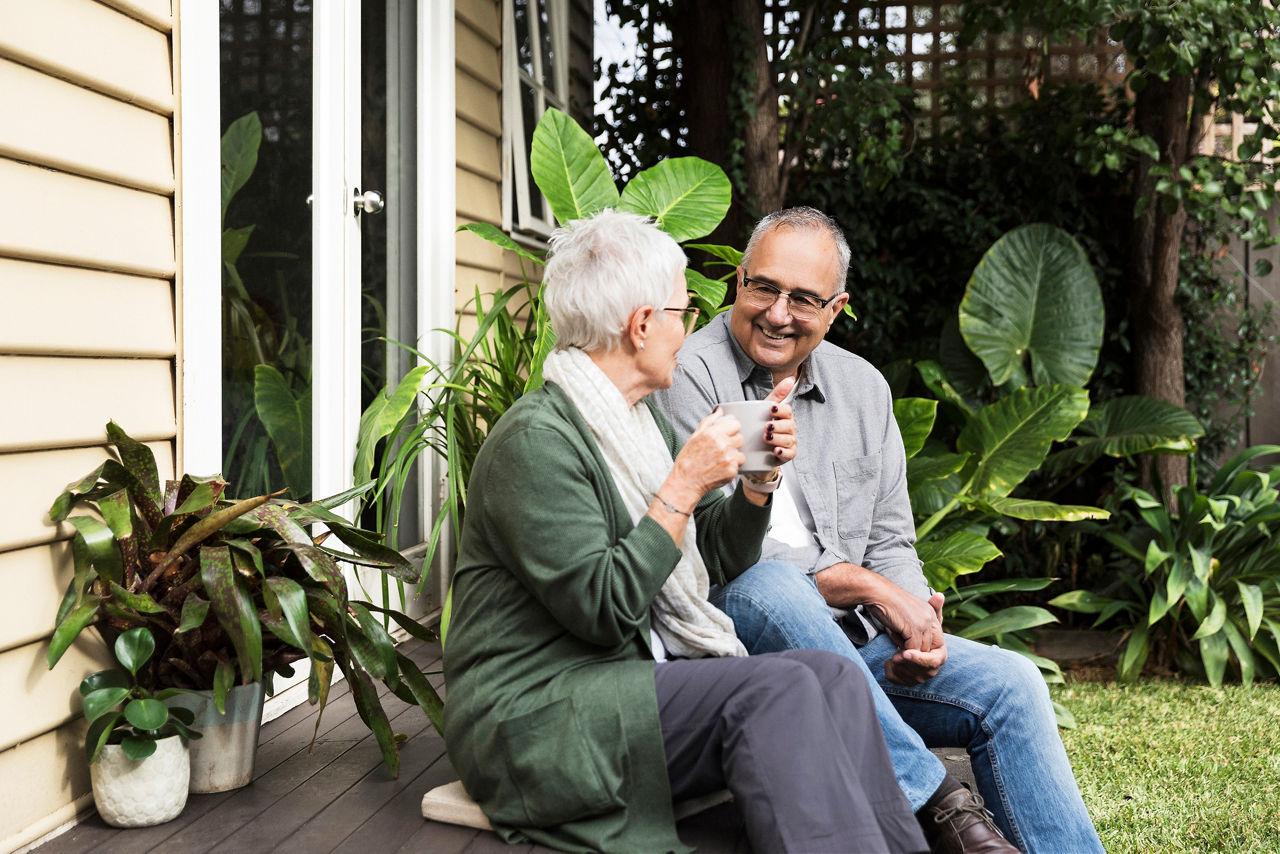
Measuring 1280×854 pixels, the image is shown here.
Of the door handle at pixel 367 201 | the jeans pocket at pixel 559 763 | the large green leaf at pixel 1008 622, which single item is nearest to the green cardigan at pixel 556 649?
the jeans pocket at pixel 559 763

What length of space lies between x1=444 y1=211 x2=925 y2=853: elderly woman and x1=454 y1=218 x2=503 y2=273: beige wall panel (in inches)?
83.6

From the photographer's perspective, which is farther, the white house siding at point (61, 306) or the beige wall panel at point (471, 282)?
A: the beige wall panel at point (471, 282)

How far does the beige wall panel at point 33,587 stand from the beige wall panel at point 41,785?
0.60 feet

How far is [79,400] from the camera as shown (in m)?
1.99

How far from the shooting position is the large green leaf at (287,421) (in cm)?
271

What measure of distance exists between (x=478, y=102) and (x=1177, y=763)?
326 cm

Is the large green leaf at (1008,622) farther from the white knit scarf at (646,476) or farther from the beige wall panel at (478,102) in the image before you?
the beige wall panel at (478,102)

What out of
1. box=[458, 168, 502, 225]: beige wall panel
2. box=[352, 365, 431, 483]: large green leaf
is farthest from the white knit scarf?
box=[458, 168, 502, 225]: beige wall panel

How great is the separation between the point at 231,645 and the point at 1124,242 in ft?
16.0

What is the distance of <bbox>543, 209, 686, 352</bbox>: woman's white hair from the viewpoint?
1.82 metres

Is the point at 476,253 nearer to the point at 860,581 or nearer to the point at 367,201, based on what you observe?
the point at 367,201

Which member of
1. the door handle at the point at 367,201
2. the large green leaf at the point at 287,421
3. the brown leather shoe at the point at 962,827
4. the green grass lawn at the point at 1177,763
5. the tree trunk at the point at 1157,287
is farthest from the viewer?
the tree trunk at the point at 1157,287

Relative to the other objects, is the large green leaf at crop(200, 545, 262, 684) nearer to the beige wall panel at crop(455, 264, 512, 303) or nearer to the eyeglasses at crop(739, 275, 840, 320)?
the eyeglasses at crop(739, 275, 840, 320)

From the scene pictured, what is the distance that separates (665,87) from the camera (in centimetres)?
591
